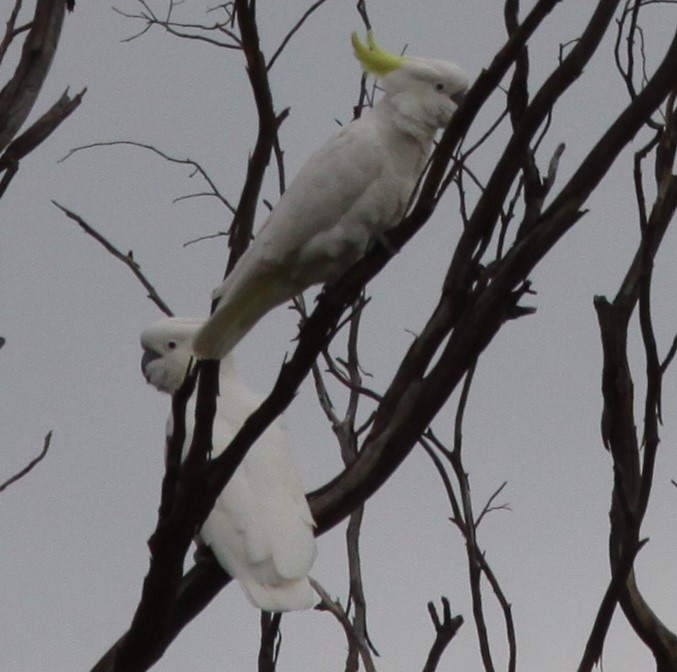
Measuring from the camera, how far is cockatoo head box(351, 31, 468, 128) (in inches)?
121

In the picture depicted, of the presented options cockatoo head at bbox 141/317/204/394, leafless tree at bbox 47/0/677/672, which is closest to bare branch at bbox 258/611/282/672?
leafless tree at bbox 47/0/677/672

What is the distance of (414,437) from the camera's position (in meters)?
2.32

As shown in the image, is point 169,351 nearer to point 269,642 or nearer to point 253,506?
point 253,506

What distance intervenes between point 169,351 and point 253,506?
71 centimetres

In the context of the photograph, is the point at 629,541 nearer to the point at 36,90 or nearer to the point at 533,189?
the point at 533,189

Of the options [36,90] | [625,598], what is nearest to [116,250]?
[36,90]

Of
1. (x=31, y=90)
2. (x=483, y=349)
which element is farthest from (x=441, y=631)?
(x=31, y=90)

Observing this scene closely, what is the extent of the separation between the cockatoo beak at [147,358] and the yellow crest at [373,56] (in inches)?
43.1

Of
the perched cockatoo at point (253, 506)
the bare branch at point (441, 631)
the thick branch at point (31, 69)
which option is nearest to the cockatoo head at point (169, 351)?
the perched cockatoo at point (253, 506)

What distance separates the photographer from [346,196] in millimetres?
2996

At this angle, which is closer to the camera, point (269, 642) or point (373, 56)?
point (269, 642)

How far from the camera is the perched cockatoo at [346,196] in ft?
9.61

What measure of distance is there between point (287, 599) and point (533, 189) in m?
1.14

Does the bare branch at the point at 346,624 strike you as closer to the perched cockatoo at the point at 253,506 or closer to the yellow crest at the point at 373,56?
the perched cockatoo at the point at 253,506
